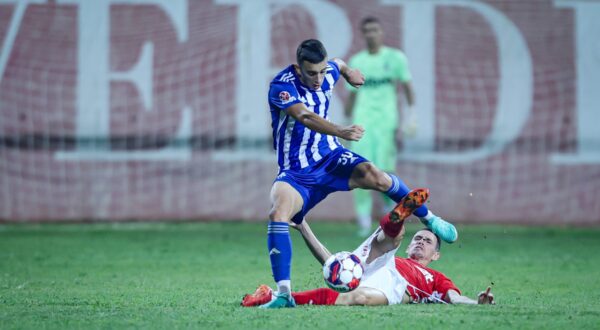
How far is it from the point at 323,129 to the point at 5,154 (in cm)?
807

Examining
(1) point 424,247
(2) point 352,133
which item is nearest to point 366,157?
(1) point 424,247

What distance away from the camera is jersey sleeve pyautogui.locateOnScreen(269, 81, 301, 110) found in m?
7.15

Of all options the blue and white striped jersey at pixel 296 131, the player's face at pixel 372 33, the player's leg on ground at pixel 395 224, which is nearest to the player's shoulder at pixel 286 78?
the blue and white striped jersey at pixel 296 131

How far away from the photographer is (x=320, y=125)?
23.0 ft

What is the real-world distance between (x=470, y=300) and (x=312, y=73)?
70.9 inches

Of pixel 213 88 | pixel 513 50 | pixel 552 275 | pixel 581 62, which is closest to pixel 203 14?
pixel 213 88

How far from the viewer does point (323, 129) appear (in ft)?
22.9

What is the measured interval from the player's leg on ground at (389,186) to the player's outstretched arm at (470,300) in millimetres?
424

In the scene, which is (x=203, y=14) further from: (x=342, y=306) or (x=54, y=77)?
(x=342, y=306)

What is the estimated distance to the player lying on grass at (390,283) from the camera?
22.7ft

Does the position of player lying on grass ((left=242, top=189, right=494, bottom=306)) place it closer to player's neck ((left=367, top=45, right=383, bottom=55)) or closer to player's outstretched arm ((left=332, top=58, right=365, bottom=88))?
player's outstretched arm ((left=332, top=58, right=365, bottom=88))

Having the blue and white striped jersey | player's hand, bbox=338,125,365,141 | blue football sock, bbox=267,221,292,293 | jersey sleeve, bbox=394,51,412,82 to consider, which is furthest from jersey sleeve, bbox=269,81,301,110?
jersey sleeve, bbox=394,51,412,82

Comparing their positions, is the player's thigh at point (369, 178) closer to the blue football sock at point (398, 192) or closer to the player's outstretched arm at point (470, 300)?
the blue football sock at point (398, 192)

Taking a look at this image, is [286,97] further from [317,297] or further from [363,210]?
[363,210]
